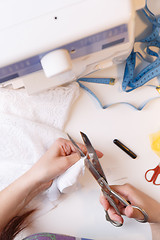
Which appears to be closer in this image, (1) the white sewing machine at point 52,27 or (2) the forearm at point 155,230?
(1) the white sewing machine at point 52,27

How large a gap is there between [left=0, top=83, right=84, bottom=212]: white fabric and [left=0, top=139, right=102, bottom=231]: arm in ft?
0.15

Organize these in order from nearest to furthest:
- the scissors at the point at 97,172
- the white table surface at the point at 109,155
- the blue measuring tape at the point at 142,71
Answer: the scissors at the point at 97,172, the white table surface at the point at 109,155, the blue measuring tape at the point at 142,71

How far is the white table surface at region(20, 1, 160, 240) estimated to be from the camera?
792mm

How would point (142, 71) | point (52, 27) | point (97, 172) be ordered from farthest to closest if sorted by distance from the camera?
point (142, 71) → point (97, 172) → point (52, 27)

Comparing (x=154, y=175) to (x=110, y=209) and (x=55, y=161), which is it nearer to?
(x=110, y=209)

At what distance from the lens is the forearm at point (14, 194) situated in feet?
2.50

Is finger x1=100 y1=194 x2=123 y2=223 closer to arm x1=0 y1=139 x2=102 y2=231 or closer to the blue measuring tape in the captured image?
arm x1=0 y1=139 x2=102 y2=231

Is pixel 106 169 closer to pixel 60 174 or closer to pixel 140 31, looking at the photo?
pixel 60 174

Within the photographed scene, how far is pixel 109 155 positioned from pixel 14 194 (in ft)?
1.05

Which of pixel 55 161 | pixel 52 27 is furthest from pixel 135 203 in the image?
pixel 52 27

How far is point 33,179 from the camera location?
2.51ft

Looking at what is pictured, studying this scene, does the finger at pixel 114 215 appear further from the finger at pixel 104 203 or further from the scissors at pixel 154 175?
the scissors at pixel 154 175

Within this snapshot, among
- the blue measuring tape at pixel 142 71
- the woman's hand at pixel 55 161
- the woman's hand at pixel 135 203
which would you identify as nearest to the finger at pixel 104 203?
the woman's hand at pixel 135 203

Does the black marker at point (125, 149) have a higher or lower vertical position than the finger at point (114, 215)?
higher
